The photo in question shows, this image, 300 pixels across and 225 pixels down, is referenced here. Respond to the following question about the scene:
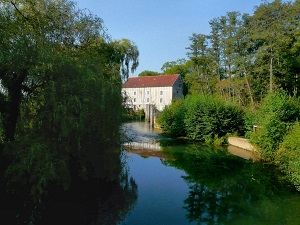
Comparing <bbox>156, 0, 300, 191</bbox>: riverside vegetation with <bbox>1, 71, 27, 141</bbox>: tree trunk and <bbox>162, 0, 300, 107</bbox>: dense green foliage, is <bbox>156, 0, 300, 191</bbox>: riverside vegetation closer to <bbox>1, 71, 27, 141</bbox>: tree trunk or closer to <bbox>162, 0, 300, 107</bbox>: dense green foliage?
<bbox>162, 0, 300, 107</bbox>: dense green foliage

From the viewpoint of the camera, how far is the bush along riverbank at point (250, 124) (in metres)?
15.1

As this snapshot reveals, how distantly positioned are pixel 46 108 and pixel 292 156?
36.2 ft

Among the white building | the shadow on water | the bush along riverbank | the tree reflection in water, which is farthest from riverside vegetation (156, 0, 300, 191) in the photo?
the white building

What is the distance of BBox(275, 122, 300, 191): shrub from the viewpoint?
487 inches

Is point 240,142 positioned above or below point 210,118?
below

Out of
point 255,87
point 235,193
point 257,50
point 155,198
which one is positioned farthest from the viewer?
point 255,87

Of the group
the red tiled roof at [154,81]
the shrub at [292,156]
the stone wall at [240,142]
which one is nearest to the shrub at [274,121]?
the shrub at [292,156]

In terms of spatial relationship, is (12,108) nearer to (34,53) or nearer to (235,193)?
(34,53)

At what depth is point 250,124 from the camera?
2486 centimetres

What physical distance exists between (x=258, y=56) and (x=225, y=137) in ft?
32.5

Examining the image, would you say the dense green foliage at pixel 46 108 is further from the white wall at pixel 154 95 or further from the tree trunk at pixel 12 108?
the white wall at pixel 154 95

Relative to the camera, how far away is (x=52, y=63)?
31.8ft

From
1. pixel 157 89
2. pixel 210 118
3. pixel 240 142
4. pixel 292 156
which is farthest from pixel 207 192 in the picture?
pixel 157 89

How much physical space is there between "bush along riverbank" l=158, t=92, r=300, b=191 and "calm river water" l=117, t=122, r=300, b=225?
1168 mm
